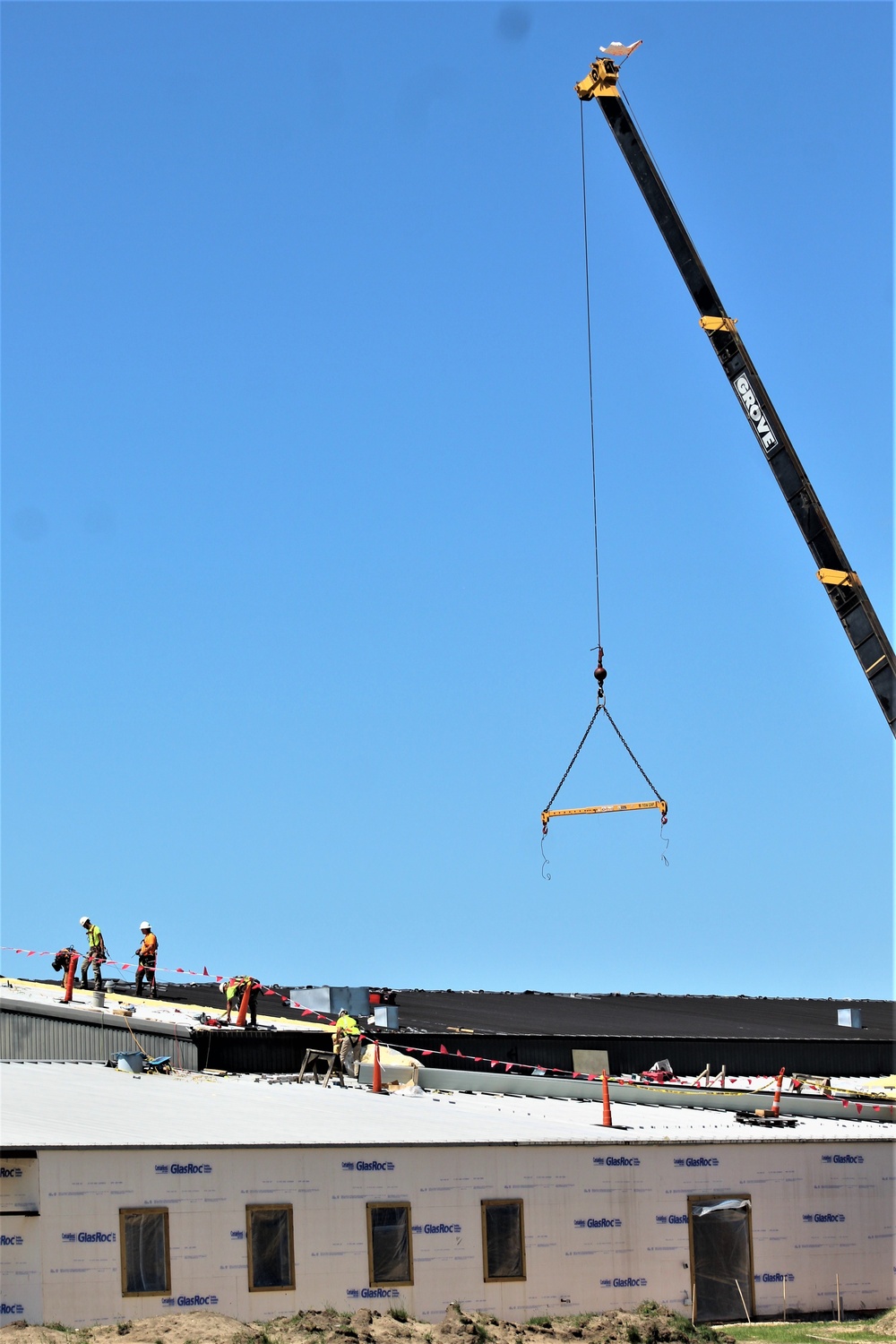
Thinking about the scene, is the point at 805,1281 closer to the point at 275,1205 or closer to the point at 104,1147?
the point at 275,1205

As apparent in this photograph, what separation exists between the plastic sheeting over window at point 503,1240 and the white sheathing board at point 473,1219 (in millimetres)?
121

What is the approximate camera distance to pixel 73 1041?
37.2m

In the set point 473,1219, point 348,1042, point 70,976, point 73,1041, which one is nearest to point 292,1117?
point 473,1219

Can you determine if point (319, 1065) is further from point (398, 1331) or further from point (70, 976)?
point (398, 1331)

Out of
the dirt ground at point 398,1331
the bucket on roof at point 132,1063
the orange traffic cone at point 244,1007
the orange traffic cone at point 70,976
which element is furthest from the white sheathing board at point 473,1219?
the orange traffic cone at point 70,976

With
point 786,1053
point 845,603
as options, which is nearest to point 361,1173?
point 845,603

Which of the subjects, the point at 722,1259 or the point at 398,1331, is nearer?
the point at 398,1331

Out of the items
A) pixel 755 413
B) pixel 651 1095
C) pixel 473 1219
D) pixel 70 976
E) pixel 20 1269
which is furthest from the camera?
pixel 70 976

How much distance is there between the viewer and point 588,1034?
1673 inches

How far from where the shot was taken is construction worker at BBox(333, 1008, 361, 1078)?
1389 inches

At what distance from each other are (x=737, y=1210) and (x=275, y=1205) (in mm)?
8155

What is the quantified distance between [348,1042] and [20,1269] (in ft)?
42.9

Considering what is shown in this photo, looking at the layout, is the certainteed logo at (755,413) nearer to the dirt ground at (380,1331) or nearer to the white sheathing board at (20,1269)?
the dirt ground at (380,1331)

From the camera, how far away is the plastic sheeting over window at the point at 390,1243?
25469 millimetres
